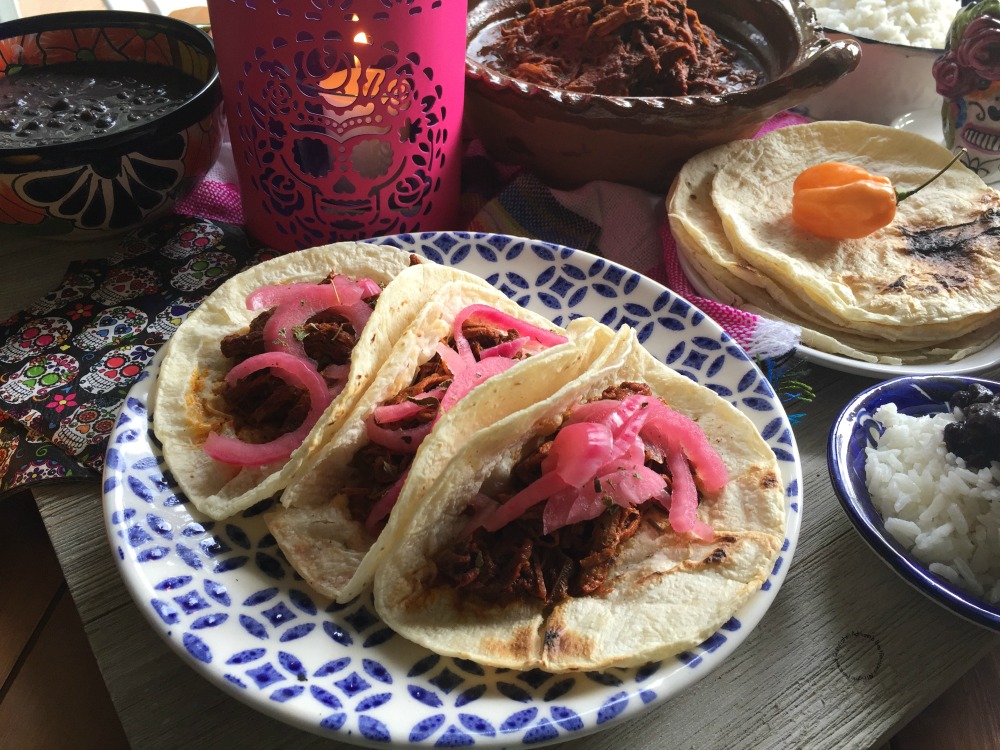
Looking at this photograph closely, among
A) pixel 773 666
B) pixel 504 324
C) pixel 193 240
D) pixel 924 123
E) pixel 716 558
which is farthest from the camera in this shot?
pixel 924 123

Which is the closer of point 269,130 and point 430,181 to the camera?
point 269,130

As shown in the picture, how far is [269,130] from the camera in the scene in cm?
249

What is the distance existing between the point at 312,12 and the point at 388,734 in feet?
6.20

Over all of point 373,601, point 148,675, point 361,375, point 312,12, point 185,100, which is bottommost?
point 148,675

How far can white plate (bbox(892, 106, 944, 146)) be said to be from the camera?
3.58 metres

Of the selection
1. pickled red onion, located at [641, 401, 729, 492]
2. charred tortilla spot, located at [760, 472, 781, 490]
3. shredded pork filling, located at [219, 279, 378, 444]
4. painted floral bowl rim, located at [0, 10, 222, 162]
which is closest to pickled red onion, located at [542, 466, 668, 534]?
pickled red onion, located at [641, 401, 729, 492]

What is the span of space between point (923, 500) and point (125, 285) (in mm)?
2528

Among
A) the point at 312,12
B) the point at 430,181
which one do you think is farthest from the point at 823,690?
the point at 312,12

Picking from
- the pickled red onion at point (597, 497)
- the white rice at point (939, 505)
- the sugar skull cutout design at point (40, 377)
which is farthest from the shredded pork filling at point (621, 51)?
the sugar skull cutout design at point (40, 377)

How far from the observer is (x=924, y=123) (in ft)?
11.9

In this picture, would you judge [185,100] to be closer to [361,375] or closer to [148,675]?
[361,375]

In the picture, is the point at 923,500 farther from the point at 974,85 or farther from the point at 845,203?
the point at 974,85

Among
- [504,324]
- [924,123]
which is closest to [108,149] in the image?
[504,324]

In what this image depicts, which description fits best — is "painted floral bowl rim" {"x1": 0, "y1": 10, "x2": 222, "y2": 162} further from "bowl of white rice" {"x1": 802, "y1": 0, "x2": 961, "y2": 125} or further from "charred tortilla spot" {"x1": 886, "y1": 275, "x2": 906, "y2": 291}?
"bowl of white rice" {"x1": 802, "y1": 0, "x2": 961, "y2": 125}
